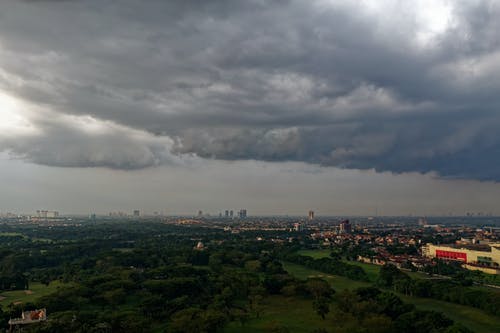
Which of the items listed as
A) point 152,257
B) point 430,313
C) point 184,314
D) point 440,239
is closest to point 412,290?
point 430,313

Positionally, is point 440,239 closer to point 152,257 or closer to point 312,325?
point 152,257

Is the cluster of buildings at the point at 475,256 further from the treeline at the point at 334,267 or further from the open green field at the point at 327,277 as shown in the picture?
the open green field at the point at 327,277

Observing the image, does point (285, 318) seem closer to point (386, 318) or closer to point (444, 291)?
point (386, 318)

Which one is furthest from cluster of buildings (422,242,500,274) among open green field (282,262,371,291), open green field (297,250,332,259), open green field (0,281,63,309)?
open green field (0,281,63,309)

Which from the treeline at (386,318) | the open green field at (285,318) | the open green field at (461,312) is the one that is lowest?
the open green field at (461,312)

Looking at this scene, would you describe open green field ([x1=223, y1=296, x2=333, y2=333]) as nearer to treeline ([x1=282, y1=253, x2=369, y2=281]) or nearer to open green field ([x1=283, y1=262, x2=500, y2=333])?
open green field ([x1=283, y1=262, x2=500, y2=333])

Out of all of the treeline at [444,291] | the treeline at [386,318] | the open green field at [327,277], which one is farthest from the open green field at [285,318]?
the treeline at [444,291]
